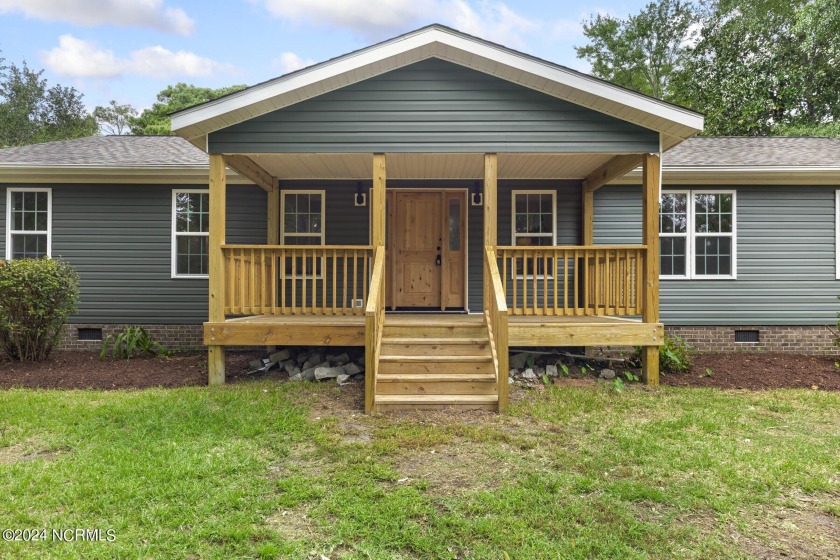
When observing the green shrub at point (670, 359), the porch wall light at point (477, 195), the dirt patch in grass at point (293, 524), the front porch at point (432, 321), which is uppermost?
the porch wall light at point (477, 195)

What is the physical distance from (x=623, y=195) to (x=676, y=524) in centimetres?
679

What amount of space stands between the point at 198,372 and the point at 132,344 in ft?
6.10

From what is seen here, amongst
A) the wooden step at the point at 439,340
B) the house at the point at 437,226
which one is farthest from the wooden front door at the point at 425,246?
the wooden step at the point at 439,340

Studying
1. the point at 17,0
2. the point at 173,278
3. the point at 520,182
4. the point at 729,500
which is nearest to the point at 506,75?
the point at 520,182

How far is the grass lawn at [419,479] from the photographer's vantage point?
105 inches

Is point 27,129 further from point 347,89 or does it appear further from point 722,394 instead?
point 722,394

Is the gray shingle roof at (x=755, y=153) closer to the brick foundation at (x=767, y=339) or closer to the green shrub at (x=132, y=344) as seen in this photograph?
the brick foundation at (x=767, y=339)

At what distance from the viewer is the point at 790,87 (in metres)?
16.7

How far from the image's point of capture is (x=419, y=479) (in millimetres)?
3438

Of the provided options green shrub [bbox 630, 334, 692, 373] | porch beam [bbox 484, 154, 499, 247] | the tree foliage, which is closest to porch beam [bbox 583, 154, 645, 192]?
porch beam [bbox 484, 154, 499, 247]

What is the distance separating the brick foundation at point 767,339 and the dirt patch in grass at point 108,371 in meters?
7.44

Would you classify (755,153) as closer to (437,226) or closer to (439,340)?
(437,226)

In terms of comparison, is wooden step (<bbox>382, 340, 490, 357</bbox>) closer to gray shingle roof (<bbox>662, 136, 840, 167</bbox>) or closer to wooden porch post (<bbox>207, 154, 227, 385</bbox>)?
wooden porch post (<bbox>207, 154, 227, 385</bbox>)

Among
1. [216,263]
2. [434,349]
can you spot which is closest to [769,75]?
[434,349]
